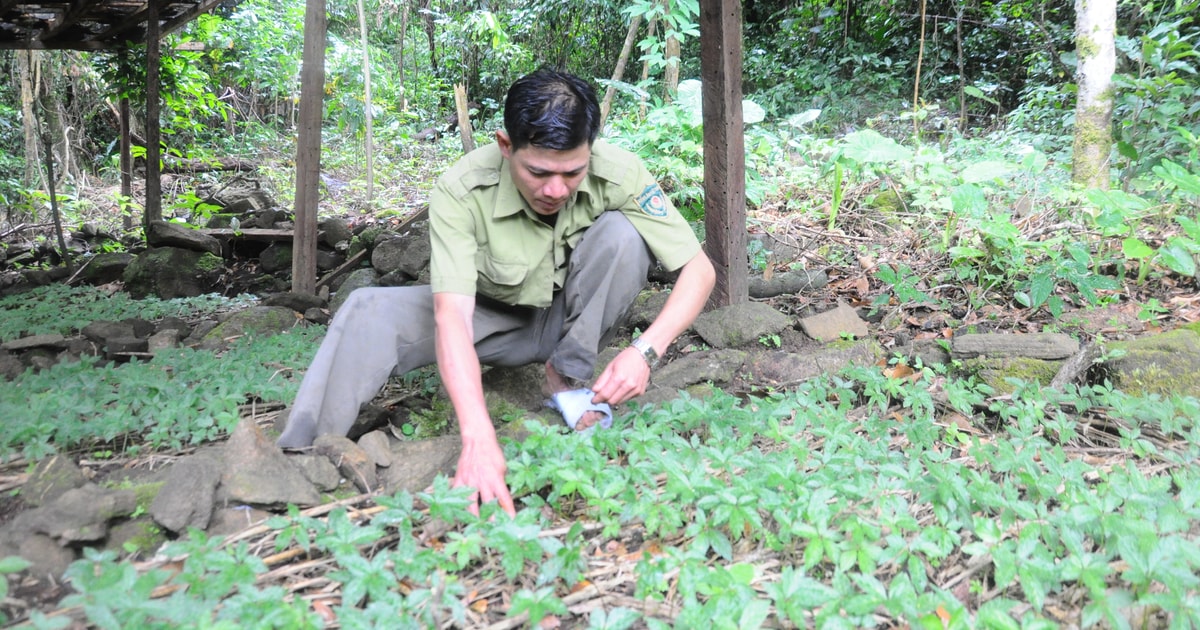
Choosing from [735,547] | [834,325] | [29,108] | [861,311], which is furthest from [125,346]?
[29,108]

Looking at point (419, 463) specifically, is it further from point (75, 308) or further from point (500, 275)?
point (75, 308)

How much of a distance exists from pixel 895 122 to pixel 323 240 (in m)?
6.55

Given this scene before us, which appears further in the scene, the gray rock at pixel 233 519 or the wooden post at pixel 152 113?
the wooden post at pixel 152 113

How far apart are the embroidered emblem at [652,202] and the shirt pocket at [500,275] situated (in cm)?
49

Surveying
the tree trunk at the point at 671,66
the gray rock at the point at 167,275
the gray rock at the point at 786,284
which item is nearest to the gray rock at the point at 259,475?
the gray rock at the point at 786,284

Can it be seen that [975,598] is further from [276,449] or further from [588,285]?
[276,449]

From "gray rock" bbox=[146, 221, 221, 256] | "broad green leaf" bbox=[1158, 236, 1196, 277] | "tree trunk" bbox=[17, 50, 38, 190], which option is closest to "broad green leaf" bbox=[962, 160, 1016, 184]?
"broad green leaf" bbox=[1158, 236, 1196, 277]

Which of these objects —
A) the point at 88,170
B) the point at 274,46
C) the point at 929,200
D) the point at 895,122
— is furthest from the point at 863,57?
the point at 88,170

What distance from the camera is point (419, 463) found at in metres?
2.36

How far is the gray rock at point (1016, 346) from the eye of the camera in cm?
314

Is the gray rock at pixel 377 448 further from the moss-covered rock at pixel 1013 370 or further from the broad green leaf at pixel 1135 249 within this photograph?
the broad green leaf at pixel 1135 249

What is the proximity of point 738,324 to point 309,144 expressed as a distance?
9.94 feet

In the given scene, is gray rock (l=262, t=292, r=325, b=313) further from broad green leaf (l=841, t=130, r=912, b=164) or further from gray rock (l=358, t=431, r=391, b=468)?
broad green leaf (l=841, t=130, r=912, b=164)

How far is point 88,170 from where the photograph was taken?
12.4 m
